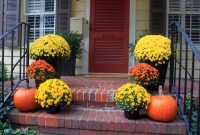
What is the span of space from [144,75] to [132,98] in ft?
1.46

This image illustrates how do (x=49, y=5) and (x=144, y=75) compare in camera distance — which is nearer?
(x=144, y=75)

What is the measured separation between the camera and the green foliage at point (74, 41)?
491 centimetres

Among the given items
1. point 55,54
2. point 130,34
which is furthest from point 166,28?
point 55,54

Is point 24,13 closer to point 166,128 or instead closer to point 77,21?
point 77,21

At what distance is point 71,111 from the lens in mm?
3051

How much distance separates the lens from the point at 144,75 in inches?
119

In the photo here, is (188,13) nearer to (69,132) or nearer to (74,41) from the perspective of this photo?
(74,41)

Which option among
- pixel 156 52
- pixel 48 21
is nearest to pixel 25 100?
pixel 156 52

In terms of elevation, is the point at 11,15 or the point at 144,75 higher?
the point at 11,15

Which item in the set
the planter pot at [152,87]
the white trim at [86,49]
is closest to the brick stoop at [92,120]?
the planter pot at [152,87]

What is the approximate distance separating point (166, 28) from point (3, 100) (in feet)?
10.7

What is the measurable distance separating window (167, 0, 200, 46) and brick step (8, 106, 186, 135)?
2.89 metres

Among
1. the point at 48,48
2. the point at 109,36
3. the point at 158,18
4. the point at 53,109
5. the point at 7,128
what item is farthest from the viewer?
the point at 109,36

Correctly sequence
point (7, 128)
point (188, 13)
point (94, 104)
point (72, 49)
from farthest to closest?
point (188, 13)
point (72, 49)
point (94, 104)
point (7, 128)
